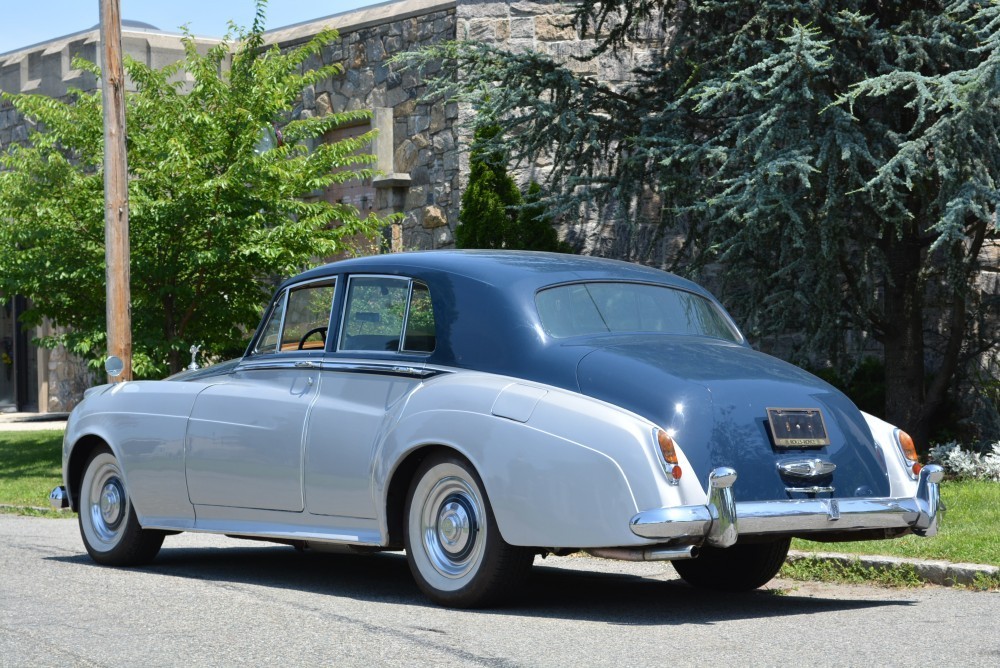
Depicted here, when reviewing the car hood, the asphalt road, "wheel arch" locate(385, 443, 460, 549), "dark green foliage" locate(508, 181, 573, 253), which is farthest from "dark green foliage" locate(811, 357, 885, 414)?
"wheel arch" locate(385, 443, 460, 549)

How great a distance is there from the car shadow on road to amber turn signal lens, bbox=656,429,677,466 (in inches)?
34.4

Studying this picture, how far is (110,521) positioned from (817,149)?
7080mm

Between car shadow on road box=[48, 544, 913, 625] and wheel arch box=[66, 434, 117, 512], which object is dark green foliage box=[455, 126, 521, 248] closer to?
car shadow on road box=[48, 544, 913, 625]

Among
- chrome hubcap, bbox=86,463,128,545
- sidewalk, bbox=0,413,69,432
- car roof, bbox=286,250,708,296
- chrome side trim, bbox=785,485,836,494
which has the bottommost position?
sidewalk, bbox=0,413,69,432

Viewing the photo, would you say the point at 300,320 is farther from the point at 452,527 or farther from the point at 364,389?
the point at 452,527

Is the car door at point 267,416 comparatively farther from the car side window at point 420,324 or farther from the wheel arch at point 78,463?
the wheel arch at point 78,463

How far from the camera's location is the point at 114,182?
14227mm

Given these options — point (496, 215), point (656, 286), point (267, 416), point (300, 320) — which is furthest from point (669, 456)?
point (496, 215)

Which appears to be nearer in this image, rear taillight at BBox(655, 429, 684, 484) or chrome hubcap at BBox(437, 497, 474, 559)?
rear taillight at BBox(655, 429, 684, 484)

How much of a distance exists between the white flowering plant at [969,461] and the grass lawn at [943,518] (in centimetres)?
39

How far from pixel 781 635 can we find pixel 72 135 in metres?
12.6

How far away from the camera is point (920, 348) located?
14.3 m

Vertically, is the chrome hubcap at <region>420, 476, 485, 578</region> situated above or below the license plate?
below

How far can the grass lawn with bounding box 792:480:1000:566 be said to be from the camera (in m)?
8.18
